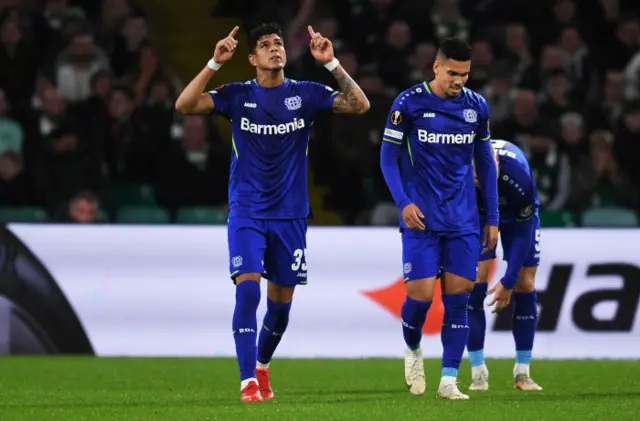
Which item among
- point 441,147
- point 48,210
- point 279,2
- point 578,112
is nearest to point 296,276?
point 441,147

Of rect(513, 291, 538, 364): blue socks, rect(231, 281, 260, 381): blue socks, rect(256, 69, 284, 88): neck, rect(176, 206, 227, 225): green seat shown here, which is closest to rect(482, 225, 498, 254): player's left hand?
rect(513, 291, 538, 364): blue socks

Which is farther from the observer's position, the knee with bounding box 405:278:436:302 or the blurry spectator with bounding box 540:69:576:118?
the blurry spectator with bounding box 540:69:576:118

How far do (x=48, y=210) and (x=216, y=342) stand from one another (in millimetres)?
2844

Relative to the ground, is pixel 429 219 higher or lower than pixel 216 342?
higher

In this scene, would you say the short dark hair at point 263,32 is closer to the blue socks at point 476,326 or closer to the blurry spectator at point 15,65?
the blue socks at point 476,326

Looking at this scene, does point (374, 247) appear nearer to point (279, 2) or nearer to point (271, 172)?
point (271, 172)

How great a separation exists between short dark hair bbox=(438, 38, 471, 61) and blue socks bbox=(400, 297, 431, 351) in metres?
1.66

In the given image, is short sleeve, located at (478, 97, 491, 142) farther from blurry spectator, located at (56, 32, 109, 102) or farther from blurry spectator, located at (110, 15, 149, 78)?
blurry spectator, located at (110, 15, 149, 78)

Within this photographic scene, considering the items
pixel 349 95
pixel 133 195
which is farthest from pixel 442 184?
pixel 133 195

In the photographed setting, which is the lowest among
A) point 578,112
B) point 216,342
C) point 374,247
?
point 216,342

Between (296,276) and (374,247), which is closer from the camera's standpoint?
(296,276)

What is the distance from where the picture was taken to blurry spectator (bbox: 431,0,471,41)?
18.2 m

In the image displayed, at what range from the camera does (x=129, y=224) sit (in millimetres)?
14070

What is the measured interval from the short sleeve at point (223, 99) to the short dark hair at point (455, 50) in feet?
4.82
